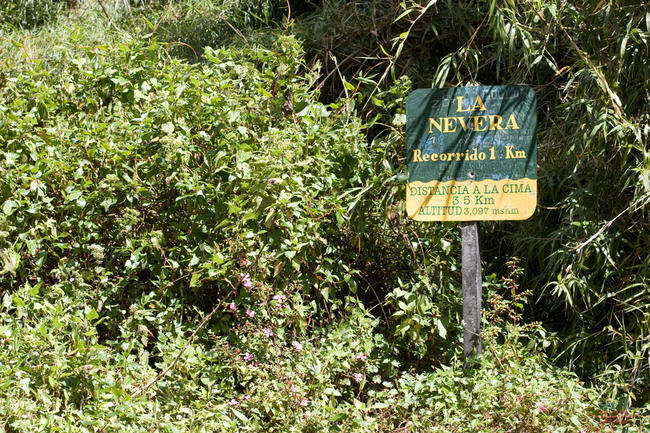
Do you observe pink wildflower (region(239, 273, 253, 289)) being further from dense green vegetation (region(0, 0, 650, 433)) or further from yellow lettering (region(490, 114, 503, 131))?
yellow lettering (region(490, 114, 503, 131))

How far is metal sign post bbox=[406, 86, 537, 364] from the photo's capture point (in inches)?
116

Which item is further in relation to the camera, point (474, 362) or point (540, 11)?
point (540, 11)

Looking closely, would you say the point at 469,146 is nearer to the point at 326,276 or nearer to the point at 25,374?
the point at 326,276

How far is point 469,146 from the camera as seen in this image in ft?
9.80

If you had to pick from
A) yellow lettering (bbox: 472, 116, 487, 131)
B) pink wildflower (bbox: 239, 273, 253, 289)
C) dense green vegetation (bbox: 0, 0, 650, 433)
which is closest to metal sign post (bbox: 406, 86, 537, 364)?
yellow lettering (bbox: 472, 116, 487, 131)

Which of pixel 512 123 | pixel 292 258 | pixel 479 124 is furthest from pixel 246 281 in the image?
pixel 512 123

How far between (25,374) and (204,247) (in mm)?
926

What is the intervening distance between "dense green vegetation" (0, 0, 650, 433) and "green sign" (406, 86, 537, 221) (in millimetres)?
200

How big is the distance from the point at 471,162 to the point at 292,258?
0.90m

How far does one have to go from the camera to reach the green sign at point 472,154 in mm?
2955

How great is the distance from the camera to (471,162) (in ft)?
9.80

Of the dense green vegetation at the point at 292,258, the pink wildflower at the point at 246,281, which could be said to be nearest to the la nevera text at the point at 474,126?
the dense green vegetation at the point at 292,258

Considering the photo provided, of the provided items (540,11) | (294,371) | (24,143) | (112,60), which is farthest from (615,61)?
(24,143)

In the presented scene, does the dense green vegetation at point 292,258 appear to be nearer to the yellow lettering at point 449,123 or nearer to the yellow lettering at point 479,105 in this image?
the yellow lettering at point 449,123
